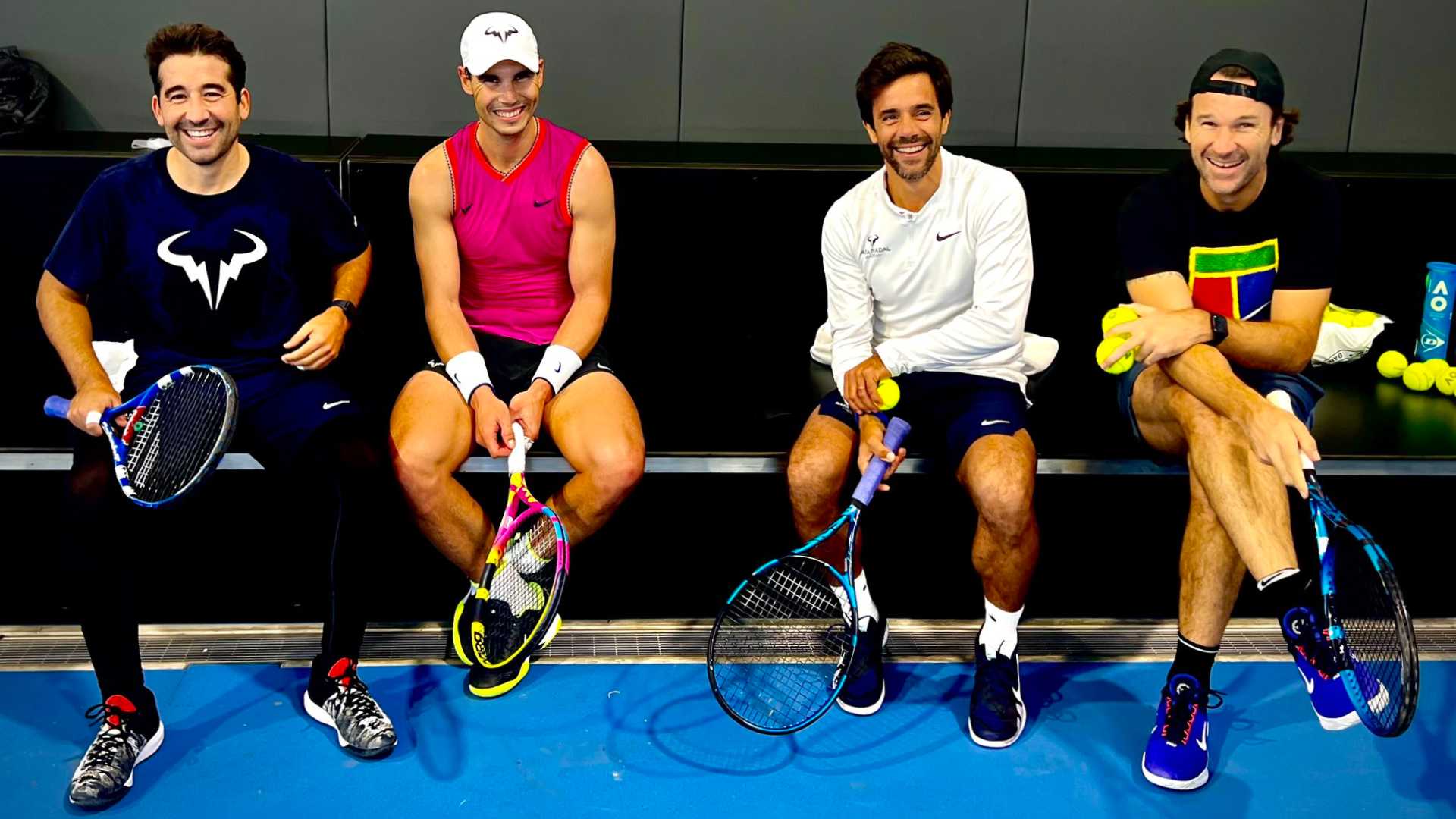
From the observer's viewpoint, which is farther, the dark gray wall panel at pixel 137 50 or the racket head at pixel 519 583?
the dark gray wall panel at pixel 137 50

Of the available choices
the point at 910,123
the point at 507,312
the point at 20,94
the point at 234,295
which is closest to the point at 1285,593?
the point at 910,123

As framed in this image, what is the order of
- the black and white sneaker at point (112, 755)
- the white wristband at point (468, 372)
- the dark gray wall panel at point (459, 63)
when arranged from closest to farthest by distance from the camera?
the black and white sneaker at point (112, 755)
the white wristband at point (468, 372)
the dark gray wall panel at point (459, 63)

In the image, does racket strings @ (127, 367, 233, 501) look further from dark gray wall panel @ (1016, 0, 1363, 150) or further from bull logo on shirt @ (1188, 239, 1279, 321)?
dark gray wall panel @ (1016, 0, 1363, 150)

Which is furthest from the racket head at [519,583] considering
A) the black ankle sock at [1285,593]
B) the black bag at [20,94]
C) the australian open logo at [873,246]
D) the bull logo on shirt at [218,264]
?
the black bag at [20,94]

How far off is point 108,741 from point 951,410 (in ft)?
6.65

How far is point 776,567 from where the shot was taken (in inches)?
123

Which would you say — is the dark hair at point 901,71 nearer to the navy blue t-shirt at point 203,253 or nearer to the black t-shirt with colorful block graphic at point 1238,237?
the black t-shirt with colorful block graphic at point 1238,237

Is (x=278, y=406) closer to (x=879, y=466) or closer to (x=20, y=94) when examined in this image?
(x=879, y=466)

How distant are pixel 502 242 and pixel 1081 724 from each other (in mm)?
1820

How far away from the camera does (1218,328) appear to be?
3311 mm

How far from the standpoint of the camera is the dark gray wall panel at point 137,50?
181 inches

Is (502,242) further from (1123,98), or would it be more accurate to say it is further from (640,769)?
(1123,98)

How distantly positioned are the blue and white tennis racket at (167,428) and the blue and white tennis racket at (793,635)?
1.14 metres

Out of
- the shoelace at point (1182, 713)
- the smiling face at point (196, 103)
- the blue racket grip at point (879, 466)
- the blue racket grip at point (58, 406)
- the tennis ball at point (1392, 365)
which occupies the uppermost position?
the smiling face at point (196, 103)
